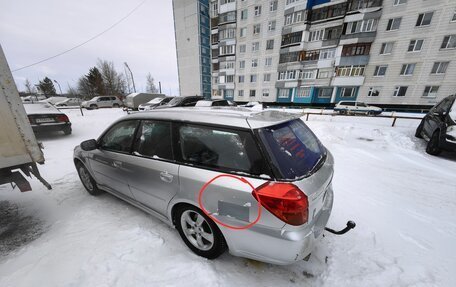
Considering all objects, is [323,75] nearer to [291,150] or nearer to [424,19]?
[424,19]

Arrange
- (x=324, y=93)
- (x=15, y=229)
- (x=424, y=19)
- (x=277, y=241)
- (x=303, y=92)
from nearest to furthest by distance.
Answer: (x=277, y=241)
(x=15, y=229)
(x=424, y=19)
(x=324, y=93)
(x=303, y=92)

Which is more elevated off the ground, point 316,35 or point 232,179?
point 316,35

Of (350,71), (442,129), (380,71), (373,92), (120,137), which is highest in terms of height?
(350,71)

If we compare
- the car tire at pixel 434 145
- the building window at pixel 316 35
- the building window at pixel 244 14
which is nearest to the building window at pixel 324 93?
the building window at pixel 316 35

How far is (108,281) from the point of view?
180 centimetres

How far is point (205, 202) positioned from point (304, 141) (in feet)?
4.40

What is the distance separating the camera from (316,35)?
881 inches

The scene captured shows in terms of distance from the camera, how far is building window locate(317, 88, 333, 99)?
76.4 ft

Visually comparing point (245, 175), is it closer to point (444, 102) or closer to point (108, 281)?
point (108, 281)

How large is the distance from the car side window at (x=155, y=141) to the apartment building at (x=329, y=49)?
25.4 m

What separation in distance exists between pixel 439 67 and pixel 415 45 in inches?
125

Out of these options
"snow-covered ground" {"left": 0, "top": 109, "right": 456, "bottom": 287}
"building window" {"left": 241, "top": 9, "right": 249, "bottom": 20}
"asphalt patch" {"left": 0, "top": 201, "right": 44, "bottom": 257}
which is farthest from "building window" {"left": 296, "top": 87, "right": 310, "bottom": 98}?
"asphalt patch" {"left": 0, "top": 201, "right": 44, "bottom": 257}

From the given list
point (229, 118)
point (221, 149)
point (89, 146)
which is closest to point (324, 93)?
point (229, 118)

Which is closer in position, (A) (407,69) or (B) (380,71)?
(A) (407,69)
